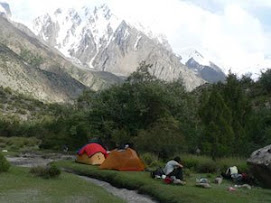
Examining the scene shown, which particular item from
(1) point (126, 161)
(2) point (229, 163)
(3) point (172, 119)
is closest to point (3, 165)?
(1) point (126, 161)

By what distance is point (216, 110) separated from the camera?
42.5 m

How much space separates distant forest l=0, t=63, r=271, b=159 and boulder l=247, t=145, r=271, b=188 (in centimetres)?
1306

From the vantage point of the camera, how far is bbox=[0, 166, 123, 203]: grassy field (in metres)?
20.3

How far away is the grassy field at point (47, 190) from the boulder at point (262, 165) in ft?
28.9

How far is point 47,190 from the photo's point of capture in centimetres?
2272

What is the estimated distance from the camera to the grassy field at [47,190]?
66.6ft

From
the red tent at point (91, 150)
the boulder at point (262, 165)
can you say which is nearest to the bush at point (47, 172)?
the red tent at point (91, 150)

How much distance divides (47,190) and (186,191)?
733cm

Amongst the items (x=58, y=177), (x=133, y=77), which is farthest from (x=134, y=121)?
(x=58, y=177)

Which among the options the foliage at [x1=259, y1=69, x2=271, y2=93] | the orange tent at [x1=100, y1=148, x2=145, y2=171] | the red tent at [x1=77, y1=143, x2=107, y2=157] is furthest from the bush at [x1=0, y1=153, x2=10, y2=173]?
the foliage at [x1=259, y1=69, x2=271, y2=93]

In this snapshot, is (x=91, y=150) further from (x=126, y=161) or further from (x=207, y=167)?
(x=207, y=167)

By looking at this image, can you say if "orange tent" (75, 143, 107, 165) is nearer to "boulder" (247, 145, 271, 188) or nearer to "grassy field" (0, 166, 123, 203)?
"grassy field" (0, 166, 123, 203)

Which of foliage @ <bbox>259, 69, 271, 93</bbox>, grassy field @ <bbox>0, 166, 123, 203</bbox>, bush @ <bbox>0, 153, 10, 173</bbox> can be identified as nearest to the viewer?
grassy field @ <bbox>0, 166, 123, 203</bbox>

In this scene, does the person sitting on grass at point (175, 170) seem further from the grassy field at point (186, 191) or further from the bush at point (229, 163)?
the bush at point (229, 163)
